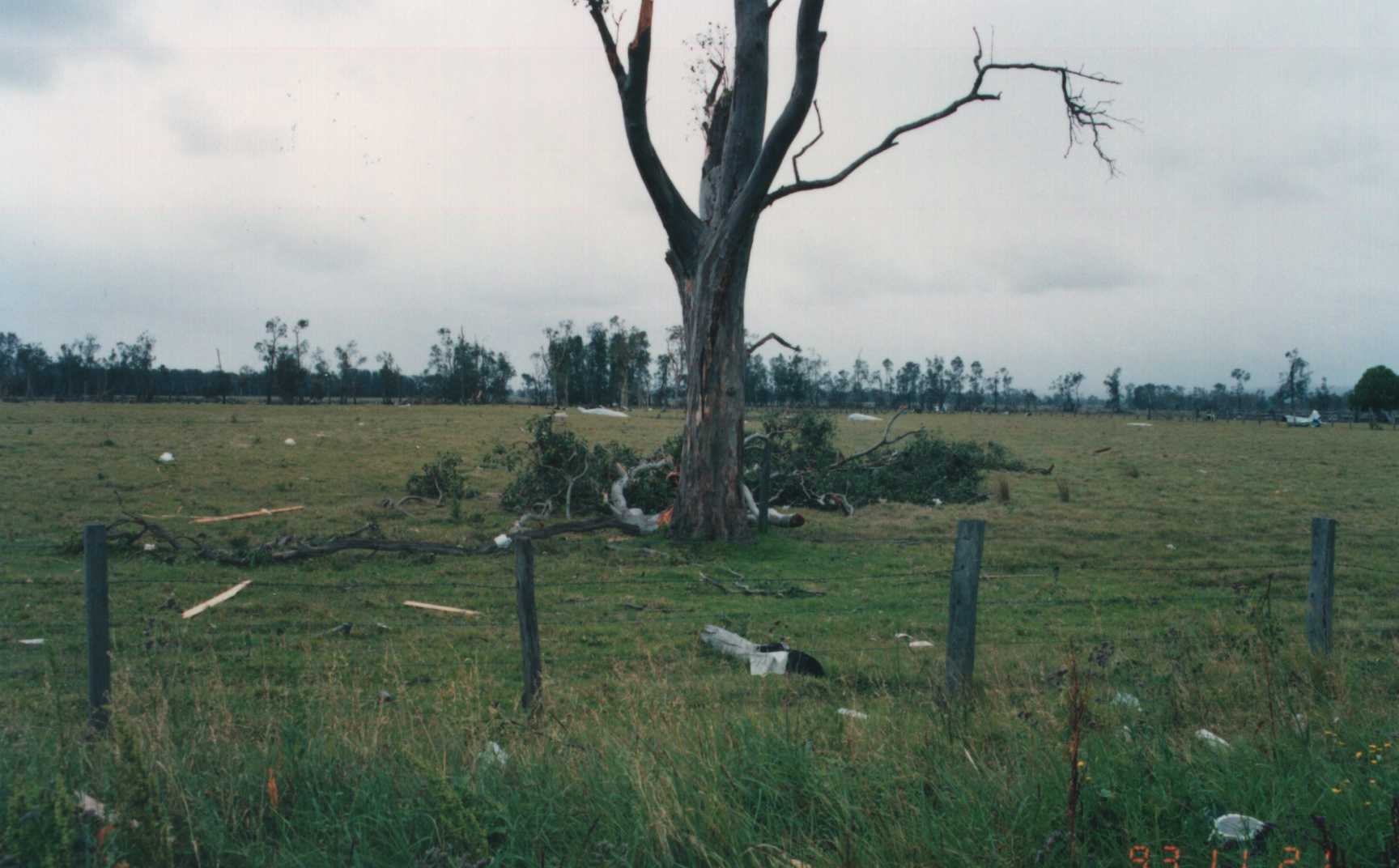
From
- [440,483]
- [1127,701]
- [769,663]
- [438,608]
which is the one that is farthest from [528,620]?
[440,483]

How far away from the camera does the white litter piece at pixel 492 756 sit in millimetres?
4185

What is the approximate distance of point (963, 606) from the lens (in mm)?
5395

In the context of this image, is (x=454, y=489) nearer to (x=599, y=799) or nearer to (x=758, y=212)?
(x=758, y=212)

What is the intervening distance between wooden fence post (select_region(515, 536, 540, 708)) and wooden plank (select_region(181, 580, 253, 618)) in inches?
240

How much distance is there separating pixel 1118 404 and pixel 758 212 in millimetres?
137329

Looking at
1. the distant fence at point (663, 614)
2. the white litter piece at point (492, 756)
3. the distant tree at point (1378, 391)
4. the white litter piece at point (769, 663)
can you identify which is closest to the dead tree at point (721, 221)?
the distant fence at point (663, 614)

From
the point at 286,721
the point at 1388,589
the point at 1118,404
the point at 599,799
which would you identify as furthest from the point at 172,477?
the point at 1118,404

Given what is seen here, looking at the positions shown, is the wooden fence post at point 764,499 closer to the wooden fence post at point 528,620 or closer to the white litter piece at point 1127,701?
the white litter piece at point 1127,701

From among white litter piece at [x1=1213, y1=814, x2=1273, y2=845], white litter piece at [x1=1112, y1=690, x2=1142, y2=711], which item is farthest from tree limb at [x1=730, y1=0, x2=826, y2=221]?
white litter piece at [x1=1213, y1=814, x2=1273, y2=845]

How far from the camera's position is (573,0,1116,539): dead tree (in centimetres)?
1430

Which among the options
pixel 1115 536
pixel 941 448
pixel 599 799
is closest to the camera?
pixel 599 799

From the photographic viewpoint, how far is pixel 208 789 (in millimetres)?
3932

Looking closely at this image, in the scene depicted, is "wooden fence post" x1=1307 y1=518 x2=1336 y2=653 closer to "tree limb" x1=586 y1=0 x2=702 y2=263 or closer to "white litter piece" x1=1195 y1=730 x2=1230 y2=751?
"white litter piece" x1=1195 y1=730 x2=1230 y2=751

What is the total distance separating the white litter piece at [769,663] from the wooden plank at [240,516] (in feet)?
40.9
